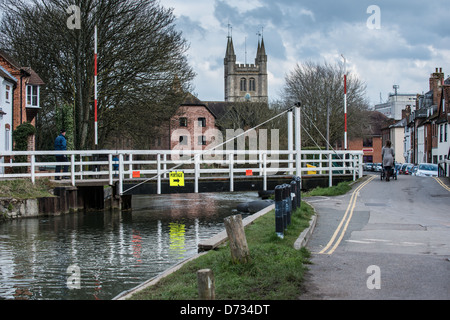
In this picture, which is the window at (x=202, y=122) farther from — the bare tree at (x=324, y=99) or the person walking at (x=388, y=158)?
the person walking at (x=388, y=158)

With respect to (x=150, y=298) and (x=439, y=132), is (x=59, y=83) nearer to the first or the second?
(x=150, y=298)

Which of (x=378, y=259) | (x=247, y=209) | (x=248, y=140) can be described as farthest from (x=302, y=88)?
(x=378, y=259)

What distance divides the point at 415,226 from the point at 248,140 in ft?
142

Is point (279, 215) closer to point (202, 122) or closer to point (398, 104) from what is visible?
point (202, 122)

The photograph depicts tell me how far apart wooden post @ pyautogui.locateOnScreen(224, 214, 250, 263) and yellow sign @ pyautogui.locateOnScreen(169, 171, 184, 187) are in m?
14.8

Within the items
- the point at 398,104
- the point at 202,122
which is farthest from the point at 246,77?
the point at 202,122

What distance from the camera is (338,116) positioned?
206 feet

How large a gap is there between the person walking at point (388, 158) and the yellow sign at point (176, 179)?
34.4 feet

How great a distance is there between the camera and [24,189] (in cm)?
2367

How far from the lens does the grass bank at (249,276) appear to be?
7656mm

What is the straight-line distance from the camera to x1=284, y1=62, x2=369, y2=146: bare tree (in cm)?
6191
